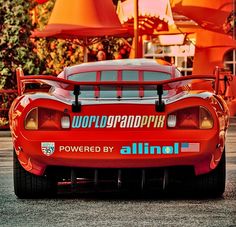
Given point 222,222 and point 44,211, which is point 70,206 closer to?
point 44,211

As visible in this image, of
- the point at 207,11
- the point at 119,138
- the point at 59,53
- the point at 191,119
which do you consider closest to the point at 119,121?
the point at 119,138

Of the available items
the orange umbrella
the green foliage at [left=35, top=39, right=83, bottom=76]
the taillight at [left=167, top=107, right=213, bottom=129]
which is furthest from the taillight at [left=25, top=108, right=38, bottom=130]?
the green foliage at [left=35, top=39, right=83, bottom=76]

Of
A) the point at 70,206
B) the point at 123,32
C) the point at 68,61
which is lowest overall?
the point at 68,61

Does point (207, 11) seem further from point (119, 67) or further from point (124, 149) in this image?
point (124, 149)

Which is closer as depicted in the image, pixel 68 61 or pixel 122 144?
pixel 122 144

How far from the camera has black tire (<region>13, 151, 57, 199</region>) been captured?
12086 millimetres

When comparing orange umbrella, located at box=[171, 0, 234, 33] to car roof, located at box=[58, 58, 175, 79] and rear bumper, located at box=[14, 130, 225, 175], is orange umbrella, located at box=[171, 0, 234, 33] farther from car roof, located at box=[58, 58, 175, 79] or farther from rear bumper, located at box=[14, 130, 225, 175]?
rear bumper, located at box=[14, 130, 225, 175]

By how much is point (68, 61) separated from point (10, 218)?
109 feet

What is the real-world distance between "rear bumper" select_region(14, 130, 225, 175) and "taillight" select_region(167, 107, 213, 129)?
9 centimetres

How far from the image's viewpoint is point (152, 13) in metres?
35.8

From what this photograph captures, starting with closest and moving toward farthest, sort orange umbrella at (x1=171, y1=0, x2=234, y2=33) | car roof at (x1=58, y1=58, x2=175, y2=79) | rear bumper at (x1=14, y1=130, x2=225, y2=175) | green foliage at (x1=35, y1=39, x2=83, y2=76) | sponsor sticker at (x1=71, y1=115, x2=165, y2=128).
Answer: rear bumper at (x1=14, y1=130, x2=225, y2=175) < sponsor sticker at (x1=71, y1=115, x2=165, y2=128) < car roof at (x1=58, y1=58, x2=175, y2=79) < orange umbrella at (x1=171, y1=0, x2=234, y2=33) < green foliage at (x1=35, y1=39, x2=83, y2=76)

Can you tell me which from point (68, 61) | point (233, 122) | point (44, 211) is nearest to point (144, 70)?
point (44, 211)

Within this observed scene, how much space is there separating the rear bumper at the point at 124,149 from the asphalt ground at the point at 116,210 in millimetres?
342

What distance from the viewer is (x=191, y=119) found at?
11875 millimetres
